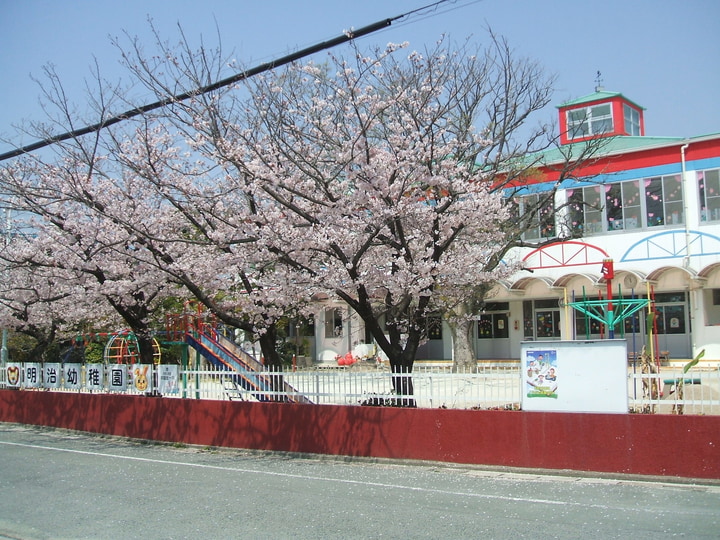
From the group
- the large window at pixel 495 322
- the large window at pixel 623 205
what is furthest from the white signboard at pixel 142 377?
the large window at pixel 623 205

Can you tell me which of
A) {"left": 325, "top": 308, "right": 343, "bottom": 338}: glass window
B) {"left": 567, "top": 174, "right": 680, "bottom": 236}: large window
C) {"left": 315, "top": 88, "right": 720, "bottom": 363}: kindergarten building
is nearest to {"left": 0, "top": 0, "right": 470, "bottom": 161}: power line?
{"left": 315, "top": 88, "right": 720, "bottom": 363}: kindergarten building

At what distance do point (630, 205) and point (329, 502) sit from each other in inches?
869

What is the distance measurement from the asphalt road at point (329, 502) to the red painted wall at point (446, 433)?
0.26 m

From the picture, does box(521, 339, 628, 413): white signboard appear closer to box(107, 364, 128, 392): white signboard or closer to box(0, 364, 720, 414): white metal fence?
box(0, 364, 720, 414): white metal fence

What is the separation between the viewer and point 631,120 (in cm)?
3384

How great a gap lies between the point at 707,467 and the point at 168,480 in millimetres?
7836

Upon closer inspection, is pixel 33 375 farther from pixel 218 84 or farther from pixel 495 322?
pixel 495 322

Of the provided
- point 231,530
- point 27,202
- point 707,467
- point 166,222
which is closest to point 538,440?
point 707,467

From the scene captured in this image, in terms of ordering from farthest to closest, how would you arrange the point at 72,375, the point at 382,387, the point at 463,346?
the point at 463,346 < the point at 72,375 < the point at 382,387

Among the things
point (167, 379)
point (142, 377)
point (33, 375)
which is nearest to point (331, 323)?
point (33, 375)

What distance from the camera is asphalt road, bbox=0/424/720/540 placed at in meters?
7.71

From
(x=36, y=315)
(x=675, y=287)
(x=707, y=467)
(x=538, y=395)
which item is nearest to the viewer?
(x=707, y=467)

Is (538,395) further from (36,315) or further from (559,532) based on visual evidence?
(36,315)

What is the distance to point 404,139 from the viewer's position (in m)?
12.8
